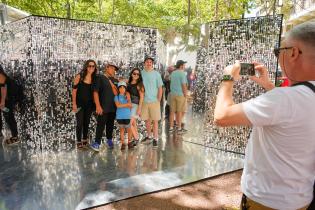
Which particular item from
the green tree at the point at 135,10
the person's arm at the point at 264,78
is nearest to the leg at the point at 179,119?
the person's arm at the point at 264,78

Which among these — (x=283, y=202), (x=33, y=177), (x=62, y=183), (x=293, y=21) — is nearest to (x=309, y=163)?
(x=283, y=202)

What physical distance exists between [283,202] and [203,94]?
4.18 m

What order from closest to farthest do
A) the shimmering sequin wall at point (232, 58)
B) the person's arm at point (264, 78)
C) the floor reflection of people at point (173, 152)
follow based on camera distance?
the person's arm at point (264, 78) → the shimmering sequin wall at point (232, 58) → the floor reflection of people at point (173, 152)

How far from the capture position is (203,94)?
539 centimetres

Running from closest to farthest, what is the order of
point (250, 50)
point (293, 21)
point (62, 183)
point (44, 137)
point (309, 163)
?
point (309, 163), point (62, 183), point (250, 50), point (44, 137), point (293, 21)

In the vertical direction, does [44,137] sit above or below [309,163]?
below

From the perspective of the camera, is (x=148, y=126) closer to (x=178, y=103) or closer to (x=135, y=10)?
(x=178, y=103)

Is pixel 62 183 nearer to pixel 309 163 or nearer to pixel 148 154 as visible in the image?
pixel 148 154

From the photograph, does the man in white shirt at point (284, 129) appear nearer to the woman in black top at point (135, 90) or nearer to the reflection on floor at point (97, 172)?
the reflection on floor at point (97, 172)

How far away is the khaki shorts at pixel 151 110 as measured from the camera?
5.74 m

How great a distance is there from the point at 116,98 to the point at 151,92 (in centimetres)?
74

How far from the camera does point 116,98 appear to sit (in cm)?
530

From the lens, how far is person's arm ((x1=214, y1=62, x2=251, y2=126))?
122 centimetres

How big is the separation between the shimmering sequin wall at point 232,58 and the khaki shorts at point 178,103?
391mm
